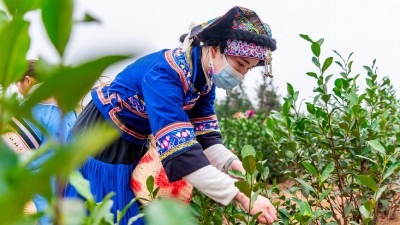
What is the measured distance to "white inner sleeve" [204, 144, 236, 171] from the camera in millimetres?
2250

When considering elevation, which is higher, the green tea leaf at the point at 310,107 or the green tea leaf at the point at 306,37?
the green tea leaf at the point at 306,37

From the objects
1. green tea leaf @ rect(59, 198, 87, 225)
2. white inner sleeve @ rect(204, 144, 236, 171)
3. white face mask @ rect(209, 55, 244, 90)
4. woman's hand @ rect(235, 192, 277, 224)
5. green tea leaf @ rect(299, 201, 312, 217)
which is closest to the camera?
green tea leaf @ rect(59, 198, 87, 225)

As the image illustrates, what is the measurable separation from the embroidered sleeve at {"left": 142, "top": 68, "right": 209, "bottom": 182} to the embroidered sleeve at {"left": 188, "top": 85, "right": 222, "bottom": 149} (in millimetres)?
479

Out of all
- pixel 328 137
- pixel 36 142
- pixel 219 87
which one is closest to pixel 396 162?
pixel 328 137

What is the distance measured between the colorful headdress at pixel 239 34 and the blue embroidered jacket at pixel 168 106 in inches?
4.0

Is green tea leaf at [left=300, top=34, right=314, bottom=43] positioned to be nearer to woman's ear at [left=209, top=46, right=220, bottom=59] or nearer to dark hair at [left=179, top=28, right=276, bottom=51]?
dark hair at [left=179, top=28, right=276, bottom=51]

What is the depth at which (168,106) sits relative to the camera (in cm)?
178

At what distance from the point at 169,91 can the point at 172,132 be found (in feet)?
0.52

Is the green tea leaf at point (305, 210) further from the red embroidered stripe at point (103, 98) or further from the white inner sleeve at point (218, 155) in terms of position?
the red embroidered stripe at point (103, 98)

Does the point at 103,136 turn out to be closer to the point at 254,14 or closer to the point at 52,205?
the point at 52,205

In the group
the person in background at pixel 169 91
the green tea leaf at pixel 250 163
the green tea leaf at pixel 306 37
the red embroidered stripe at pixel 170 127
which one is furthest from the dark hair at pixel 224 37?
the green tea leaf at pixel 250 163

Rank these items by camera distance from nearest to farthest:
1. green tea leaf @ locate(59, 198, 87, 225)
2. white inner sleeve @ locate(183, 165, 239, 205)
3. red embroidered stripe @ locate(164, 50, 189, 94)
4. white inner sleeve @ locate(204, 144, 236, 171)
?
green tea leaf @ locate(59, 198, 87, 225) < white inner sleeve @ locate(183, 165, 239, 205) < red embroidered stripe @ locate(164, 50, 189, 94) < white inner sleeve @ locate(204, 144, 236, 171)

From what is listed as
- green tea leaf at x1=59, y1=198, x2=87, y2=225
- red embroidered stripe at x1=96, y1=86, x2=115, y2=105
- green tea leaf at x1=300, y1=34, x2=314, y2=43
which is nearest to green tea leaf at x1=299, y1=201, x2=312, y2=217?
→ green tea leaf at x1=300, y1=34, x2=314, y2=43

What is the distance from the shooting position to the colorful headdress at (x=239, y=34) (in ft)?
6.50
